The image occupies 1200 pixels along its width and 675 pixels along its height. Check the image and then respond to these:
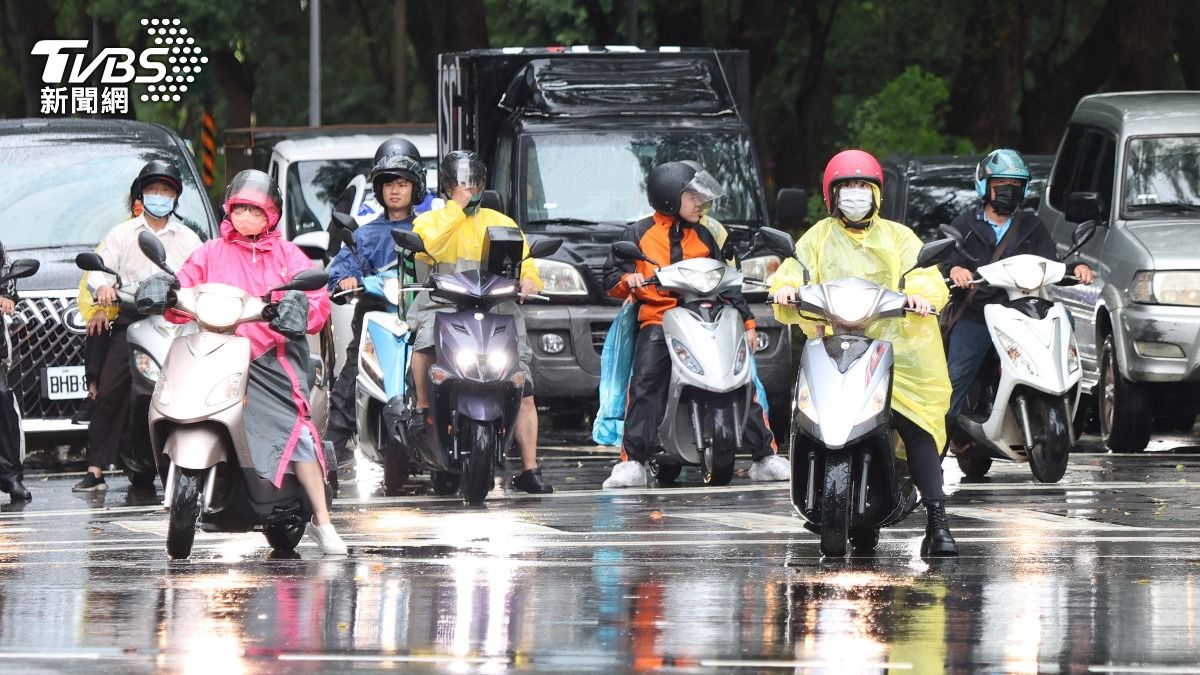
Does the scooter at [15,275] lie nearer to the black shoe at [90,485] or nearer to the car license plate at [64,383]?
the black shoe at [90,485]

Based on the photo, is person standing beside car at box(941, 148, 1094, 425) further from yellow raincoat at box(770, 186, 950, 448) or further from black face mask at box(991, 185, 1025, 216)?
yellow raincoat at box(770, 186, 950, 448)

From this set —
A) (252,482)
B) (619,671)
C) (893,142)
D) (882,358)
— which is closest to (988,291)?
(882,358)

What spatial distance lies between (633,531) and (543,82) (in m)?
7.01

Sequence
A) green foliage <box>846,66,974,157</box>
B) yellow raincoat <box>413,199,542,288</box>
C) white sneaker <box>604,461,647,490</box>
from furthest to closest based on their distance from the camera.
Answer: green foliage <box>846,66,974,157</box> → white sneaker <box>604,461,647,490</box> → yellow raincoat <box>413,199,542,288</box>

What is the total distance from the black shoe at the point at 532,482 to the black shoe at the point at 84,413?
8.69 ft

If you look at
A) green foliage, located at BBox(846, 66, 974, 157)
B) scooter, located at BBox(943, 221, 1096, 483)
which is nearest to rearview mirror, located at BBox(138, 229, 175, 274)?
scooter, located at BBox(943, 221, 1096, 483)

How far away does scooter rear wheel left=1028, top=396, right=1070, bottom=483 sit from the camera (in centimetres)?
1384

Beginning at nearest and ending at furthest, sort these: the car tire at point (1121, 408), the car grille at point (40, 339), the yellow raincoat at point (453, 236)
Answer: the yellow raincoat at point (453, 236), the car grille at point (40, 339), the car tire at point (1121, 408)

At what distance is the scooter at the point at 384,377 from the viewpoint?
1423 cm

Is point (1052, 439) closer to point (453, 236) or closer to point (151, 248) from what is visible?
A: point (453, 236)

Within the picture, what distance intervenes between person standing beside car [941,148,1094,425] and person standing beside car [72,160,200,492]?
4.06 m

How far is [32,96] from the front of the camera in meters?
42.6

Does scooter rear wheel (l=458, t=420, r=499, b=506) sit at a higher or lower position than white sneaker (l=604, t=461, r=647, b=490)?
higher

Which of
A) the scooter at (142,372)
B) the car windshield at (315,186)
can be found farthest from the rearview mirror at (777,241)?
the car windshield at (315,186)
